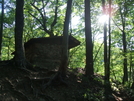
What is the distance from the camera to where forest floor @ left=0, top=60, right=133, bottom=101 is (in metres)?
5.30

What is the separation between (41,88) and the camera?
6.23m

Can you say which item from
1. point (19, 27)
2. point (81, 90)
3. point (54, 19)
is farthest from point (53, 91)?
point (54, 19)

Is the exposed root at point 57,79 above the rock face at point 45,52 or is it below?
below

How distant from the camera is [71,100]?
6242 millimetres

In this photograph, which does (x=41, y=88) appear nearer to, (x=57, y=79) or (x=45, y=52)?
(x=57, y=79)

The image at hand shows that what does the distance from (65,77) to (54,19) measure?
42.0 ft

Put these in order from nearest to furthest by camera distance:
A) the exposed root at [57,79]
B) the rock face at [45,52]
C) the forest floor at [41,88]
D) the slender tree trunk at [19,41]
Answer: the forest floor at [41,88]
the exposed root at [57,79]
the slender tree trunk at [19,41]
the rock face at [45,52]

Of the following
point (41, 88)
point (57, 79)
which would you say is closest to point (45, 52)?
point (57, 79)

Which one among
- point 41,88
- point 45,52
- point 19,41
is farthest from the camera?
point 45,52

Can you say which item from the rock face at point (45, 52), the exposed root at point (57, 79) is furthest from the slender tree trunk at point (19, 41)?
the rock face at point (45, 52)

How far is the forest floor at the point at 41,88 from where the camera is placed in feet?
17.4

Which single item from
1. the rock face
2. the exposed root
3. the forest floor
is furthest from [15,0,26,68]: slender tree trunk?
the rock face

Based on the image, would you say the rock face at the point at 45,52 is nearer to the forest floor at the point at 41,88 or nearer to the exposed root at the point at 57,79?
the forest floor at the point at 41,88

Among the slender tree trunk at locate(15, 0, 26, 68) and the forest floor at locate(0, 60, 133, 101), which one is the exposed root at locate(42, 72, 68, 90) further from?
the slender tree trunk at locate(15, 0, 26, 68)
